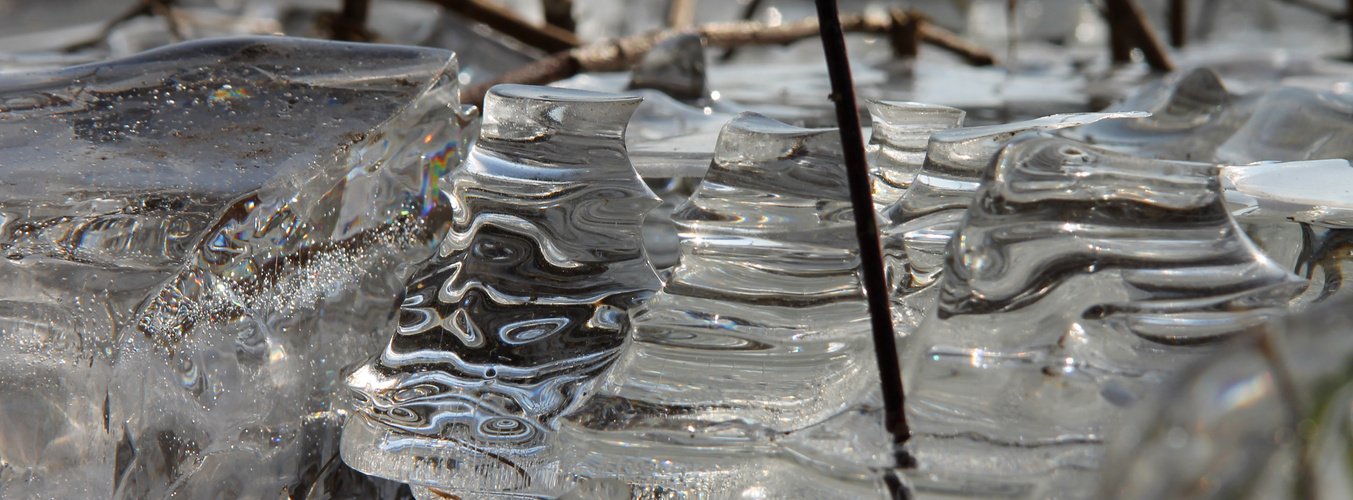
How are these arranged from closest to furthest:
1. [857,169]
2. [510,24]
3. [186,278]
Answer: [857,169] < [186,278] < [510,24]

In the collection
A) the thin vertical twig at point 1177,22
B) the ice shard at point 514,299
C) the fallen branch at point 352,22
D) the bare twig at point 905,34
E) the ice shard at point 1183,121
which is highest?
the ice shard at point 514,299

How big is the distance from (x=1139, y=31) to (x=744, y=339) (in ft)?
9.29

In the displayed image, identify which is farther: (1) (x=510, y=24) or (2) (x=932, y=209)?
(1) (x=510, y=24)

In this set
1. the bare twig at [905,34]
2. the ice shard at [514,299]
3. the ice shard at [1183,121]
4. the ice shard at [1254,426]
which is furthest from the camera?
the bare twig at [905,34]

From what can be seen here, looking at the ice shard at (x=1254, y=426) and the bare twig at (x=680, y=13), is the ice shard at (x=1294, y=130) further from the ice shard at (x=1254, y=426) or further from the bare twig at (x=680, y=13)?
the bare twig at (x=680, y=13)

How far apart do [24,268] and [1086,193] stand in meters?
0.83

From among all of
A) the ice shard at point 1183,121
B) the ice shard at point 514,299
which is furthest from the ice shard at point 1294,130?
the ice shard at point 514,299

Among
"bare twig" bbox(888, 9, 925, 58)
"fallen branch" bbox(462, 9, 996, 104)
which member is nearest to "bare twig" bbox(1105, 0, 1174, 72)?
"fallen branch" bbox(462, 9, 996, 104)

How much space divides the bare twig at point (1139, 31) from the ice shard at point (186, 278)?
9.02 ft

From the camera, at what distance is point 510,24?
278 centimetres

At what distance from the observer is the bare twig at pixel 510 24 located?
272 cm

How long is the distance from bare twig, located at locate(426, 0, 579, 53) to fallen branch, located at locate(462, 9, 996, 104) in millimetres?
425

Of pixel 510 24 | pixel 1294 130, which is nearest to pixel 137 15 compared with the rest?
pixel 510 24

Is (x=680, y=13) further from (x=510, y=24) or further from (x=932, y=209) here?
(x=932, y=209)
